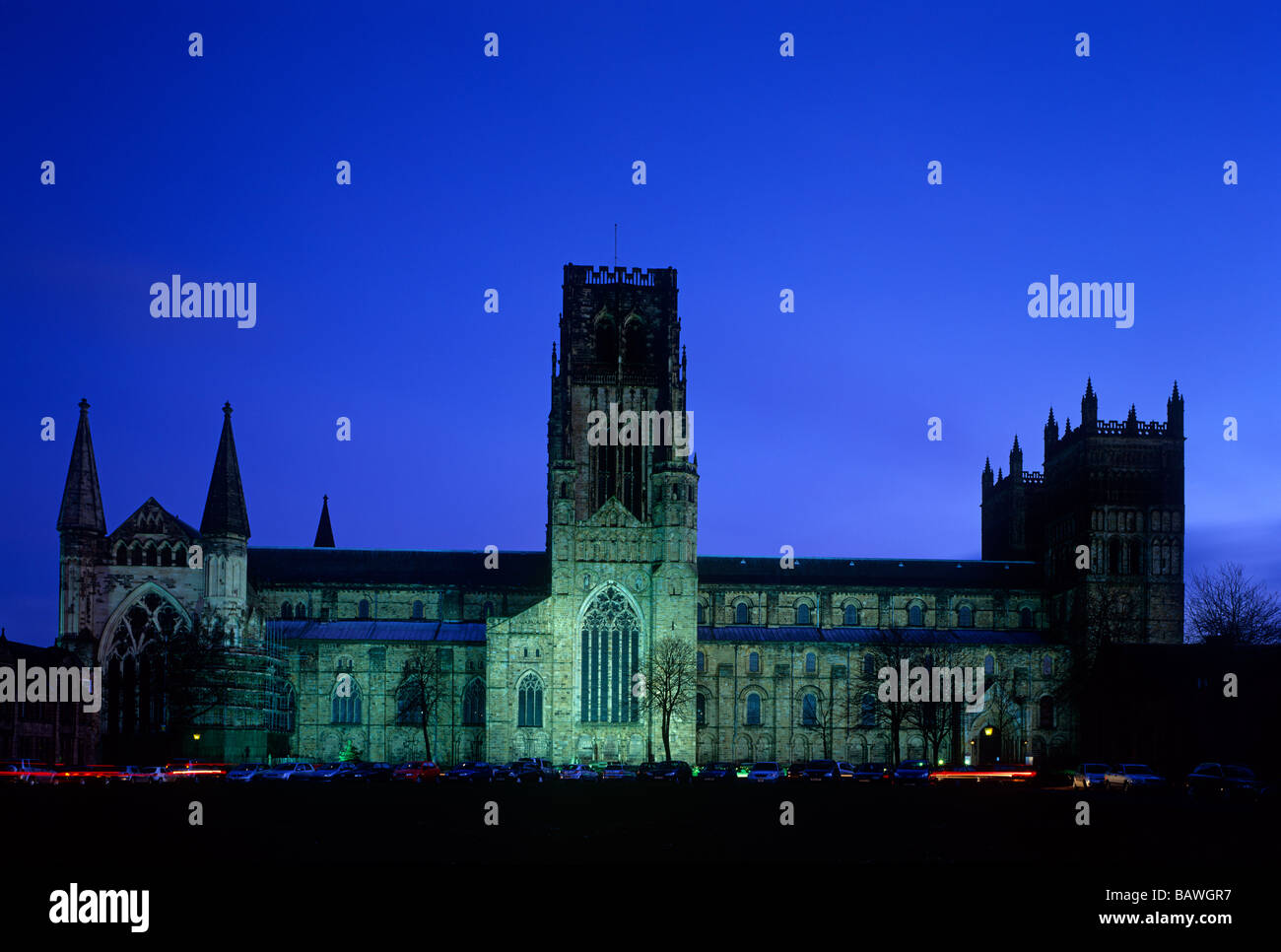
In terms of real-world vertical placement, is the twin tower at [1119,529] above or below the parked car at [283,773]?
above

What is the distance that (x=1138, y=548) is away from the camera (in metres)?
104

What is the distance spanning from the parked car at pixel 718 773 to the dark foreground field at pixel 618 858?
98.2 feet

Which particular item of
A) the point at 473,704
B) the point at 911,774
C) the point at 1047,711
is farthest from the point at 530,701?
the point at 1047,711

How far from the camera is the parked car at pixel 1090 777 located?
204ft

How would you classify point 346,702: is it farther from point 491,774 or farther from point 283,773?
point 283,773

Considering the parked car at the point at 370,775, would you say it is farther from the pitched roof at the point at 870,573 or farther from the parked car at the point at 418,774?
the pitched roof at the point at 870,573

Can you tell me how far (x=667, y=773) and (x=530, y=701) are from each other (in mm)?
18010

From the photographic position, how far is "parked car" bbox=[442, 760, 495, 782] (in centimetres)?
6862

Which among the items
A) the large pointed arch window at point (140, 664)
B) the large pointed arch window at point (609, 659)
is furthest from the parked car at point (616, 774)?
the large pointed arch window at point (140, 664)

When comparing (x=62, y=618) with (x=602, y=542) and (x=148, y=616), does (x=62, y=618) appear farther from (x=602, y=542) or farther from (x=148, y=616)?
(x=602, y=542)

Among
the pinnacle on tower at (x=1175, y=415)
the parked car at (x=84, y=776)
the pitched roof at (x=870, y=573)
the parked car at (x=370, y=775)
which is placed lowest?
the parked car at (x=370, y=775)

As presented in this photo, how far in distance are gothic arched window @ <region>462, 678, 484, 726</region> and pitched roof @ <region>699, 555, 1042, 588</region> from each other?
64.4 ft
